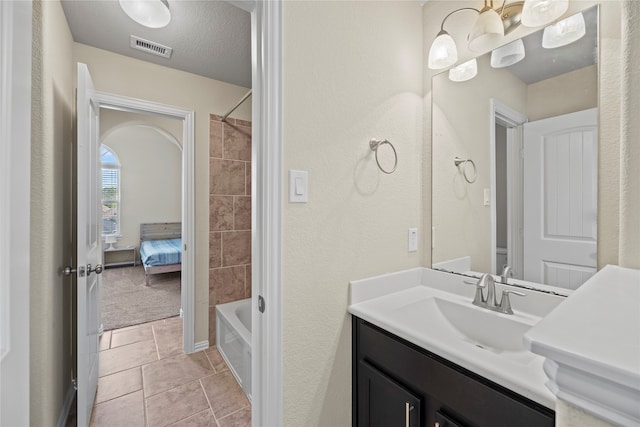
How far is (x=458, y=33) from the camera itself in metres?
1.39

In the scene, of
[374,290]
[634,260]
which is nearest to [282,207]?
[374,290]

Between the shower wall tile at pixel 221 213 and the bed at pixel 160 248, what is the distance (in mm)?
2517

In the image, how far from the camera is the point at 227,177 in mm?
2646

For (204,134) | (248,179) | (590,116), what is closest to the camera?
(590,116)

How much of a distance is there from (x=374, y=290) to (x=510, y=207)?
2.38 ft

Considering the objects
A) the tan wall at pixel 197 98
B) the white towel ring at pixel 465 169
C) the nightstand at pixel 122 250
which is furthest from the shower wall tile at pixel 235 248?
the nightstand at pixel 122 250

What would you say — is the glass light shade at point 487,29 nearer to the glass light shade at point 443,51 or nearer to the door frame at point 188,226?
the glass light shade at point 443,51

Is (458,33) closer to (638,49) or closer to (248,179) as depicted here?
(638,49)

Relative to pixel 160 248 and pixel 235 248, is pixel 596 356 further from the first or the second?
pixel 160 248

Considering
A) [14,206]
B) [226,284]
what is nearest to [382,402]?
[14,206]

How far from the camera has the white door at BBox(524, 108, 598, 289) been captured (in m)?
1.02

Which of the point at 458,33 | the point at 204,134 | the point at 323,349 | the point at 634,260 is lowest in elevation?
the point at 323,349

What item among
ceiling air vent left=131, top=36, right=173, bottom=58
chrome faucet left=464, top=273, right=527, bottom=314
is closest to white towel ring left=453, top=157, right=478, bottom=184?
chrome faucet left=464, top=273, right=527, bottom=314

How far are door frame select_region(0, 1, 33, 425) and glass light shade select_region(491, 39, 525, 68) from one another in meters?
1.67
